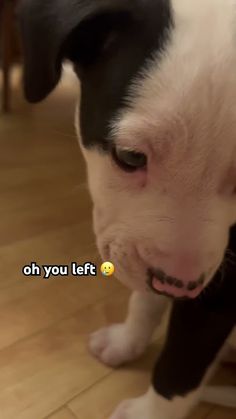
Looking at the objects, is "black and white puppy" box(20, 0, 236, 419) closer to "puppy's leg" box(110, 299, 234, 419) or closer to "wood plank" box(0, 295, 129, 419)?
"puppy's leg" box(110, 299, 234, 419)

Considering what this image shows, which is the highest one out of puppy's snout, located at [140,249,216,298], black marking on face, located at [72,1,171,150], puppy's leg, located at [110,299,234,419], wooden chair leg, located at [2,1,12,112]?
black marking on face, located at [72,1,171,150]

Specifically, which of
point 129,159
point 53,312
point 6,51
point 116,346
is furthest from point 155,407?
point 6,51

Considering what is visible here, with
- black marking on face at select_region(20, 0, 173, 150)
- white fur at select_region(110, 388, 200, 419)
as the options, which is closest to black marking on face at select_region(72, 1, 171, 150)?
black marking on face at select_region(20, 0, 173, 150)

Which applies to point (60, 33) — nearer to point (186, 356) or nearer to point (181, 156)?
point (181, 156)

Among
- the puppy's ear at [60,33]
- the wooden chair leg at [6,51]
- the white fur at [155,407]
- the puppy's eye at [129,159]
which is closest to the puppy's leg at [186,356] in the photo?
the white fur at [155,407]

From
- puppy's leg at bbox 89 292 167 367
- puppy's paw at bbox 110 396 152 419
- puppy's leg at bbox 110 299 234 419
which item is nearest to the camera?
puppy's leg at bbox 110 299 234 419

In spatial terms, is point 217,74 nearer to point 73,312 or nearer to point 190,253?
point 190,253

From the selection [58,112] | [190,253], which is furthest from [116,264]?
[58,112]

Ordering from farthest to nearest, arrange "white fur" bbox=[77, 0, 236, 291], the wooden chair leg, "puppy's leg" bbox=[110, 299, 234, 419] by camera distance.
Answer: the wooden chair leg → "puppy's leg" bbox=[110, 299, 234, 419] → "white fur" bbox=[77, 0, 236, 291]
